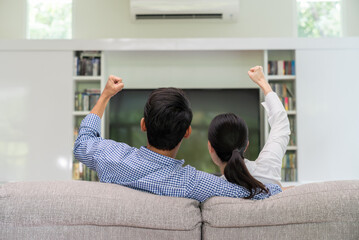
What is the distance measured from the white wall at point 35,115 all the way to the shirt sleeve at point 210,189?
3.94 m

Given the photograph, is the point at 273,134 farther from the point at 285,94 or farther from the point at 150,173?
the point at 285,94

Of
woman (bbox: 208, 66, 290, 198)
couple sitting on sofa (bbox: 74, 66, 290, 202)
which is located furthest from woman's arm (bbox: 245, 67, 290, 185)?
couple sitting on sofa (bbox: 74, 66, 290, 202)

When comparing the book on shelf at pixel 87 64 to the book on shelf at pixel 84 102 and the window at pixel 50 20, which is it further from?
the window at pixel 50 20

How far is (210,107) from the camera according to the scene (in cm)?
482

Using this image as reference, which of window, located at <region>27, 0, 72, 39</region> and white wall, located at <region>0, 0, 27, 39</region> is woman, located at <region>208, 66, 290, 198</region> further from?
white wall, located at <region>0, 0, 27, 39</region>

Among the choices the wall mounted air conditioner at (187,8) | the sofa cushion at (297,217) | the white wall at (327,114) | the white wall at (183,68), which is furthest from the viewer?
the white wall at (183,68)

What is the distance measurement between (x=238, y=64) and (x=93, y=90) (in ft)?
5.73

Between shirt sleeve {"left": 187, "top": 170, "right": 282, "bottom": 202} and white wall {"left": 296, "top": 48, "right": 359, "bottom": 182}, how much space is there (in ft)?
12.7

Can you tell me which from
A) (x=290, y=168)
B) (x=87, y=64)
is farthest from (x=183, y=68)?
(x=290, y=168)

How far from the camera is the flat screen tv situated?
479 cm

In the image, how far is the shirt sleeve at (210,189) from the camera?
92 centimetres

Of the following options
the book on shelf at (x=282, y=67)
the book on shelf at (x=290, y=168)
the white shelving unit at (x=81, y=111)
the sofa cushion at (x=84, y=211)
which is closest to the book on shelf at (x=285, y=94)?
the book on shelf at (x=282, y=67)

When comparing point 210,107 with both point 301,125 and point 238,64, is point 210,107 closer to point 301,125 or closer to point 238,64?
point 238,64

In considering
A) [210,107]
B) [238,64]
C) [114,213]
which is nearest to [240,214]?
[114,213]
